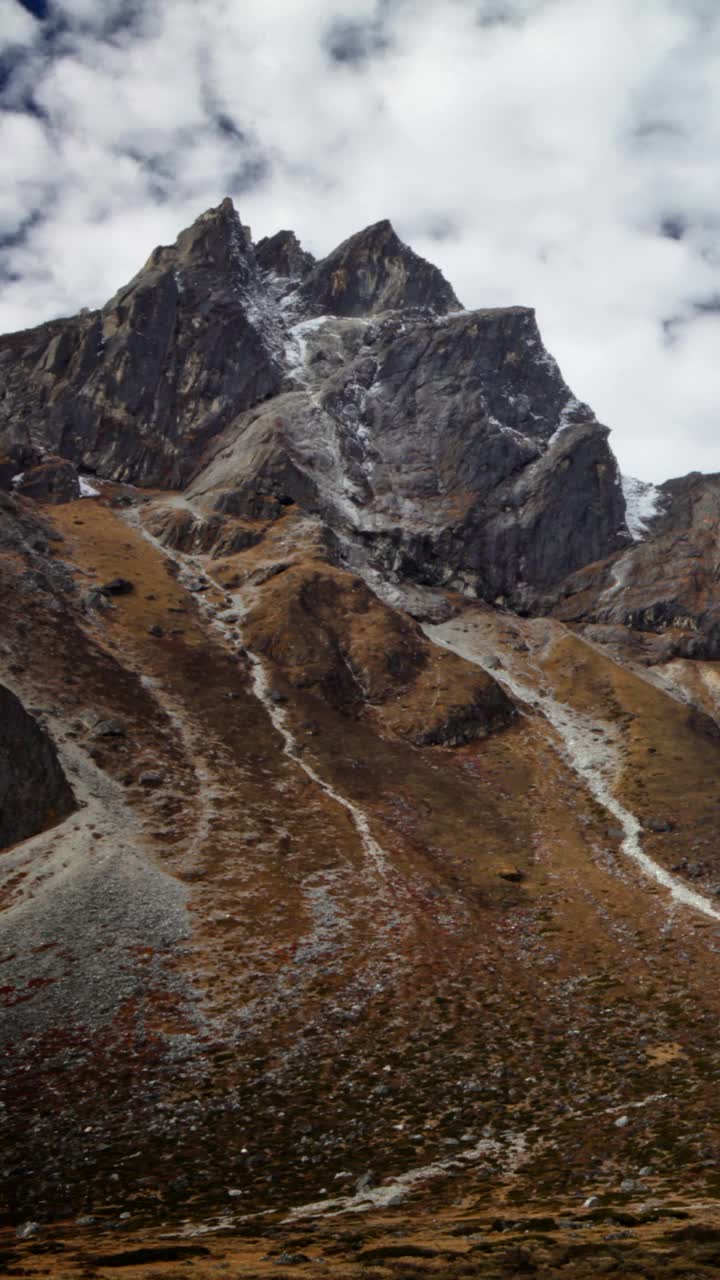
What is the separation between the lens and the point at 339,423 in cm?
16525

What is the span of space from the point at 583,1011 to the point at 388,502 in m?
126

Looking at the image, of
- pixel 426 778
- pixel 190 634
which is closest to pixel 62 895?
pixel 426 778

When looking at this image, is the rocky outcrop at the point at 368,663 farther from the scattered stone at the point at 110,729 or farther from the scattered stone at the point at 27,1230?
the scattered stone at the point at 27,1230

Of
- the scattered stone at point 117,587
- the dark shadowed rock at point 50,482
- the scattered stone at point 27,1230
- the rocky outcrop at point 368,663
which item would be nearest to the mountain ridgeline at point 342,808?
the scattered stone at point 27,1230

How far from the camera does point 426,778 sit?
80125mm

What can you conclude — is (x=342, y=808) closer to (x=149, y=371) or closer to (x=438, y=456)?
(x=438, y=456)

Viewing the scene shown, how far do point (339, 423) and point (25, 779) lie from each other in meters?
124

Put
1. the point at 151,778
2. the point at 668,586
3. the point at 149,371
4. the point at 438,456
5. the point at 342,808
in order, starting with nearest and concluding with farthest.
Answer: the point at 151,778, the point at 342,808, the point at 668,586, the point at 438,456, the point at 149,371

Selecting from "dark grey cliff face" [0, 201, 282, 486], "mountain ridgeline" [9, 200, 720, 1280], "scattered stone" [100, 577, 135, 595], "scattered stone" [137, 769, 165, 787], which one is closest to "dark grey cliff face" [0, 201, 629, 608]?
"dark grey cliff face" [0, 201, 282, 486]

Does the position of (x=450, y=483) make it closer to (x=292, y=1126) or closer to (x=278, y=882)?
(x=278, y=882)

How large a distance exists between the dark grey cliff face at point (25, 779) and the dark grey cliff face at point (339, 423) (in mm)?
85612

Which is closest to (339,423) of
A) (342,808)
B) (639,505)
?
(639,505)

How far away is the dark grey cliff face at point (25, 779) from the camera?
53906 millimetres

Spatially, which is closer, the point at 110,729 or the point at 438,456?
the point at 110,729
